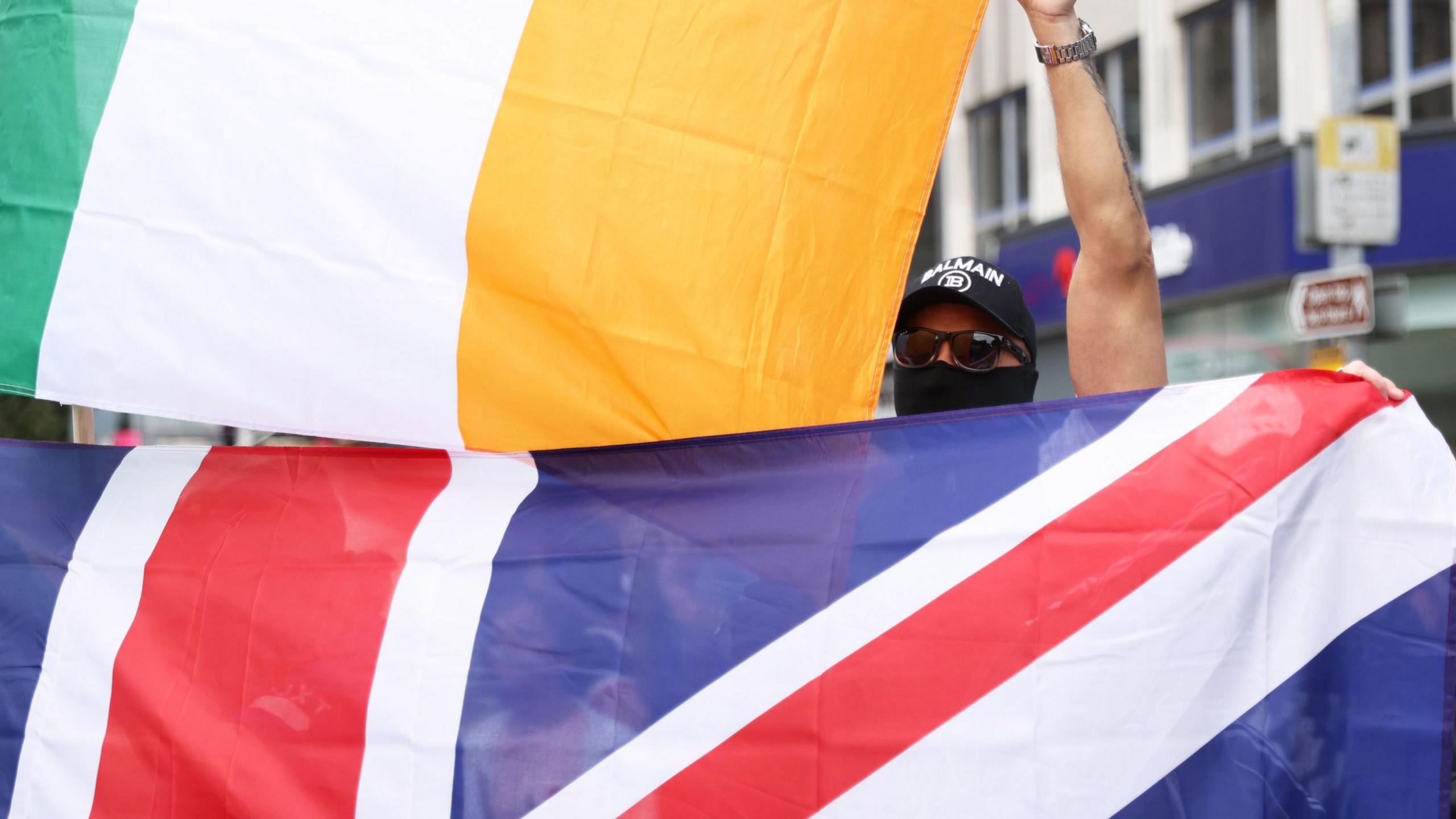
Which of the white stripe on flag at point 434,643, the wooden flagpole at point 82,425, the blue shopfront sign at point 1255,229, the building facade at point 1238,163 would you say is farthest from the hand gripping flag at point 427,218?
the blue shopfront sign at point 1255,229

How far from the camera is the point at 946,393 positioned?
2.46 meters

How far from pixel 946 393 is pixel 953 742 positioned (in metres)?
0.78

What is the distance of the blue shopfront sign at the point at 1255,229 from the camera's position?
10.6m

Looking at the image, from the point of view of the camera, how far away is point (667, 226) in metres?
2.05

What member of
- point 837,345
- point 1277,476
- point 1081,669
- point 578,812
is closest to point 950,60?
point 837,345

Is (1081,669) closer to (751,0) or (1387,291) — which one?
(751,0)

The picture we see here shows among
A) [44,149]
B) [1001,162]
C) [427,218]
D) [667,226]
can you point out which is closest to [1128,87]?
[1001,162]

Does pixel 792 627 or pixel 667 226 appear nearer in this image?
pixel 792 627

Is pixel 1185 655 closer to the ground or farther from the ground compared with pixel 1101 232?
closer to the ground

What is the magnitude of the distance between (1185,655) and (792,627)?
0.53 metres

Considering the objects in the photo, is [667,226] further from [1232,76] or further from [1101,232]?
[1232,76]

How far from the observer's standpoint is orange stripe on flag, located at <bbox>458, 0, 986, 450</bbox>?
2037 mm

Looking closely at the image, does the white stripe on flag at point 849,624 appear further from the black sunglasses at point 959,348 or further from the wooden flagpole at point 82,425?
the wooden flagpole at point 82,425

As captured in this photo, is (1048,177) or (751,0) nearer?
(751,0)
